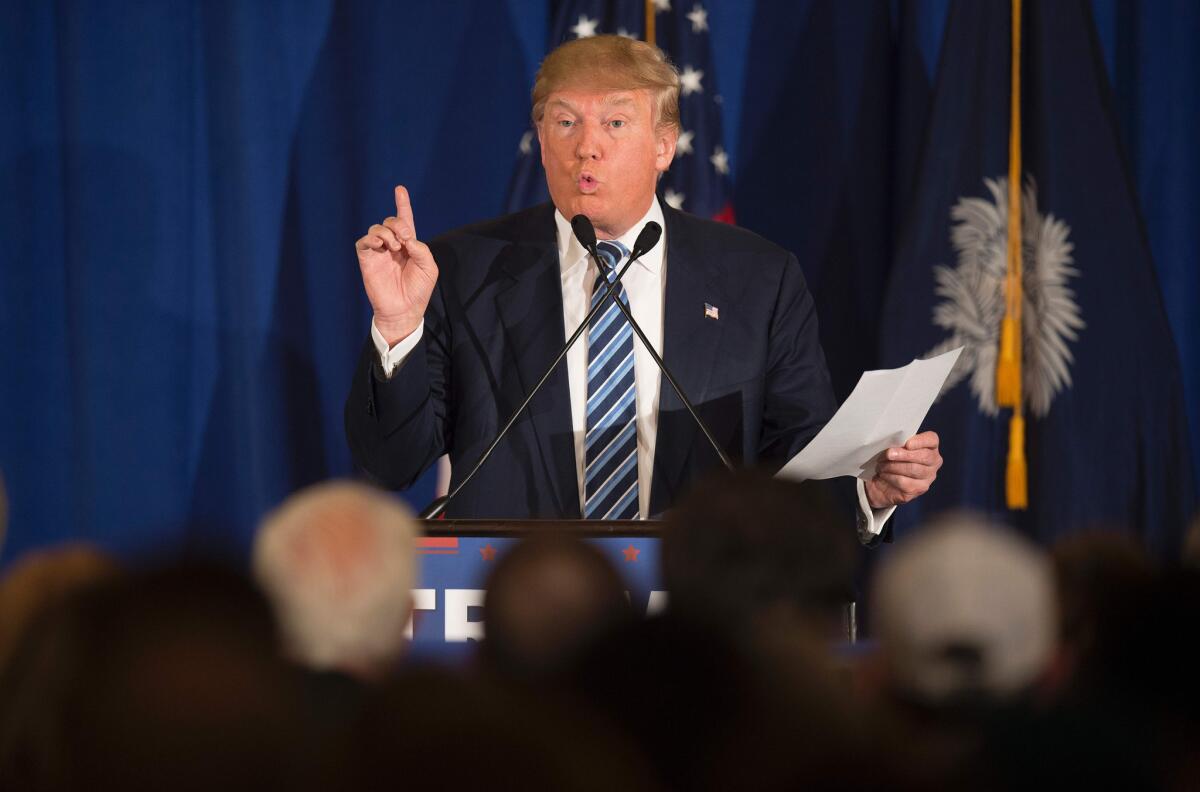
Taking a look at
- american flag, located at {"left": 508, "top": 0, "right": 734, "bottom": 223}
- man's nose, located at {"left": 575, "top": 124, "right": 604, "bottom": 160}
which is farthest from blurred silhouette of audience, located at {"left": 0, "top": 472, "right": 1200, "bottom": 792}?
american flag, located at {"left": 508, "top": 0, "right": 734, "bottom": 223}

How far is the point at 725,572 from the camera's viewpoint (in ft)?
3.68

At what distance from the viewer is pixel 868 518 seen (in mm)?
2783

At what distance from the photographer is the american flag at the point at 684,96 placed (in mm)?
4191

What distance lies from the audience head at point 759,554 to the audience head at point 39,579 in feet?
1.53

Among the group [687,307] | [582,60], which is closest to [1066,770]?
[687,307]

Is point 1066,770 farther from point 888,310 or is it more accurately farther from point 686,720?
point 888,310

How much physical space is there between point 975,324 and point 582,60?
A: 5.06 ft

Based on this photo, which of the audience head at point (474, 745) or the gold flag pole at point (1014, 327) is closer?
the audience head at point (474, 745)

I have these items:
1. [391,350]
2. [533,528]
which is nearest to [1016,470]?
[391,350]

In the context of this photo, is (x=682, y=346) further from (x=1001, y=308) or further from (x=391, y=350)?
(x=1001, y=308)

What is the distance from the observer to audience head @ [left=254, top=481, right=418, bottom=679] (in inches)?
44.6

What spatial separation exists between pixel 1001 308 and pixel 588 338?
1.56m

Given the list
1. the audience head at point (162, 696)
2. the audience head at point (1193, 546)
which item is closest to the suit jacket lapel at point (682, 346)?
the audience head at point (1193, 546)

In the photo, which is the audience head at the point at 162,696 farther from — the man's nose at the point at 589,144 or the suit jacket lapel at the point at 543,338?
the man's nose at the point at 589,144
